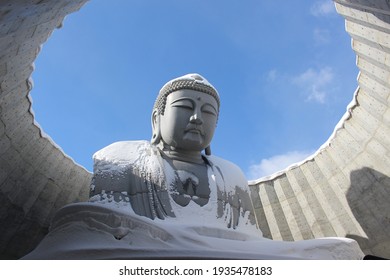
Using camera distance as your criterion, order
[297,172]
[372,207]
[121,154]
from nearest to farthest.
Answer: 1. [121,154]
2. [372,207]
3. [297,172]

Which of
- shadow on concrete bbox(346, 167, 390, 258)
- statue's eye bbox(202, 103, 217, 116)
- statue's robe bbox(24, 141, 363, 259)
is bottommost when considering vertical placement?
statue's robe bbox(24, 141, 363, 259)

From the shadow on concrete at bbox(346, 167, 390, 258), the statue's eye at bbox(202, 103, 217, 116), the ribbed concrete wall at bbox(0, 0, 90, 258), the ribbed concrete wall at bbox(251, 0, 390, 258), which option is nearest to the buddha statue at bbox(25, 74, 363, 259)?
the statue's eye at bbox(202, 103, 217, 116)

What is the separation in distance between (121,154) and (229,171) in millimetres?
1178

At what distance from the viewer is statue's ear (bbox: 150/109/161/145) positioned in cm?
465

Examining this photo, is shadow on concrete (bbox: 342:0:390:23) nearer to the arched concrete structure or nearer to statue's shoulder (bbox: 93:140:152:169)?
the arched concrete structure

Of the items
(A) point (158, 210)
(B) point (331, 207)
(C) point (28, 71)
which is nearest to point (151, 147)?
(A) point (158, 210)

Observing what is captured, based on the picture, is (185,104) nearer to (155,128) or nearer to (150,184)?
(155,128)

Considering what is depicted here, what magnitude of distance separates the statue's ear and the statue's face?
0.10m

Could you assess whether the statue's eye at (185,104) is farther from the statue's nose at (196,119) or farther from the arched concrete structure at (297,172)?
the arched concrete structure at (297,172)

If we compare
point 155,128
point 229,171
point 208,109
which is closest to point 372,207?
point 229,171

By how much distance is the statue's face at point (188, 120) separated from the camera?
438 cm

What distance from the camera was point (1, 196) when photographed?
17.4 ft

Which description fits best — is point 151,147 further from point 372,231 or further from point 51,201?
point 372,231

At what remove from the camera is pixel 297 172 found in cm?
590
